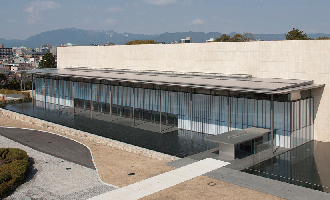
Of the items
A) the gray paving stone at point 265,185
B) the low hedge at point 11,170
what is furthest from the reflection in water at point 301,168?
the low hedge at point 11,170

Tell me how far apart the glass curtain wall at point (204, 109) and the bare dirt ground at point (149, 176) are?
5.15 metres

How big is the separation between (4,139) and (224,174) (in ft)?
62.3

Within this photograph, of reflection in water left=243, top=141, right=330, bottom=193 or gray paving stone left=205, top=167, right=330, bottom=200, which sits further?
reflection in water left=243, top=141, right=330, bottom=193

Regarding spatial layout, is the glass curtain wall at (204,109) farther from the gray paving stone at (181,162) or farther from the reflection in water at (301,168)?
the gray paving stone at (181,162)

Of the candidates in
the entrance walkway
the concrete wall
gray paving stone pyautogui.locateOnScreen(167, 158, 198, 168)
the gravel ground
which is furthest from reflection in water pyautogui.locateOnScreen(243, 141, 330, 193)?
the gravel ground

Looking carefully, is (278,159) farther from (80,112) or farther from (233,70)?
(80,112)

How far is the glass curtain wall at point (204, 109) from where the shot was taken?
23016mm

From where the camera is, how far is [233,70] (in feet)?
91.7

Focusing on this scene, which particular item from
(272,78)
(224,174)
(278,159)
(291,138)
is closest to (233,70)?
(272,78)

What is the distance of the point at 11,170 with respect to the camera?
751 inches

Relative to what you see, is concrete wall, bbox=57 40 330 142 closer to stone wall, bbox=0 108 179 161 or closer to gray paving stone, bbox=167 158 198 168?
gray paving stone, bbox=167 158 198 168

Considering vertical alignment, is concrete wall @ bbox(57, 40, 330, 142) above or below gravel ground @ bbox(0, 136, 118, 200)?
above

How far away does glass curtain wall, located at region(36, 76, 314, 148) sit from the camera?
75.5 ft

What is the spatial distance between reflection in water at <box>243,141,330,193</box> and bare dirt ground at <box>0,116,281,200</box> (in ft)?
8.34
